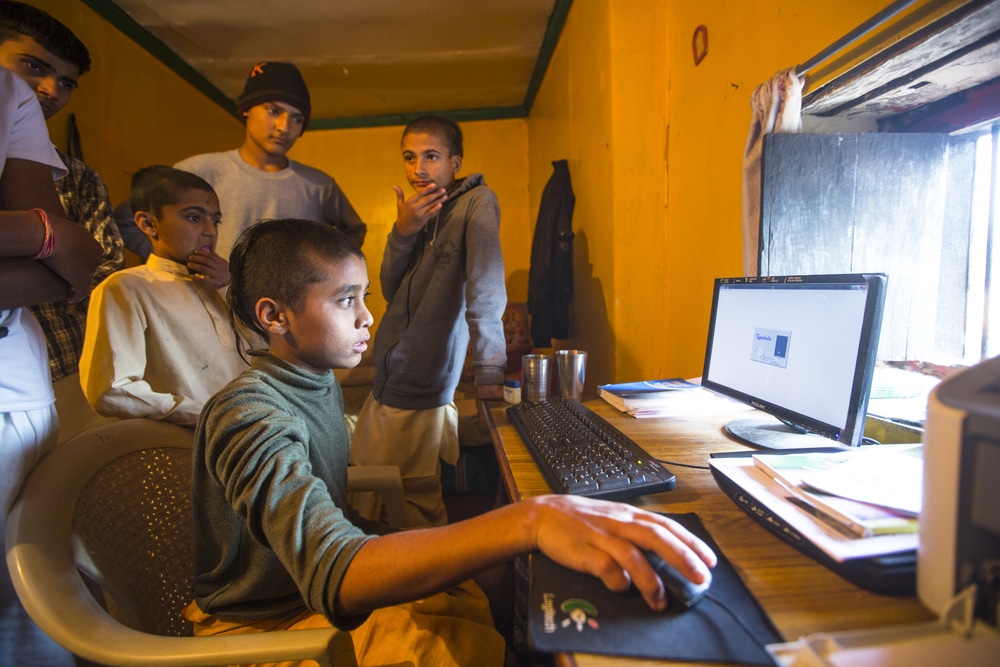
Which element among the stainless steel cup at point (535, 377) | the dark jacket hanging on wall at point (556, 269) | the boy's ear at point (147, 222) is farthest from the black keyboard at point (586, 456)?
the dark jacket hanging on wall at point (556, 269)

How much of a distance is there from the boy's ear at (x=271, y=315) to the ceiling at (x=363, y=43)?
2.53 meters

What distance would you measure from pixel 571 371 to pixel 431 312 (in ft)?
1.82

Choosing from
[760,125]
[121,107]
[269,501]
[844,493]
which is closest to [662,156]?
[760,125]

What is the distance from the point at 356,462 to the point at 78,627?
1345 millimetres

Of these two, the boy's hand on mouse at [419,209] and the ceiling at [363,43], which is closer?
the boy's hand on mouse at [419,209]

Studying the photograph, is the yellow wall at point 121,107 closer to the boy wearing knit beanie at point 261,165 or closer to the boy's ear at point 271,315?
the boy wearing knit beanie at point 261,165

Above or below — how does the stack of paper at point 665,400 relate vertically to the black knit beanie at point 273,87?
below

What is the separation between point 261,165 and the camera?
6.40 feet

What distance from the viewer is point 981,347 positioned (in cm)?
104

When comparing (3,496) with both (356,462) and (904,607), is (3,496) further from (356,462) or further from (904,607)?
(904,607)

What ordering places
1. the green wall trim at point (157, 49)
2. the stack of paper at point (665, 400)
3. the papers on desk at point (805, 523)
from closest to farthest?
1. the papers on desk at point (805, 523)
2. the stack of paper at point (665, 400)
3. the green wall trim at point (157, 49)

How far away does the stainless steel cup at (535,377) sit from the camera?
55.3 inches

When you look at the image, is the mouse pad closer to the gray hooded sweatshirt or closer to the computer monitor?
the computer monitor

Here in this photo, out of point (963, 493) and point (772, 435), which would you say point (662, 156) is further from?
point (963, 493)
